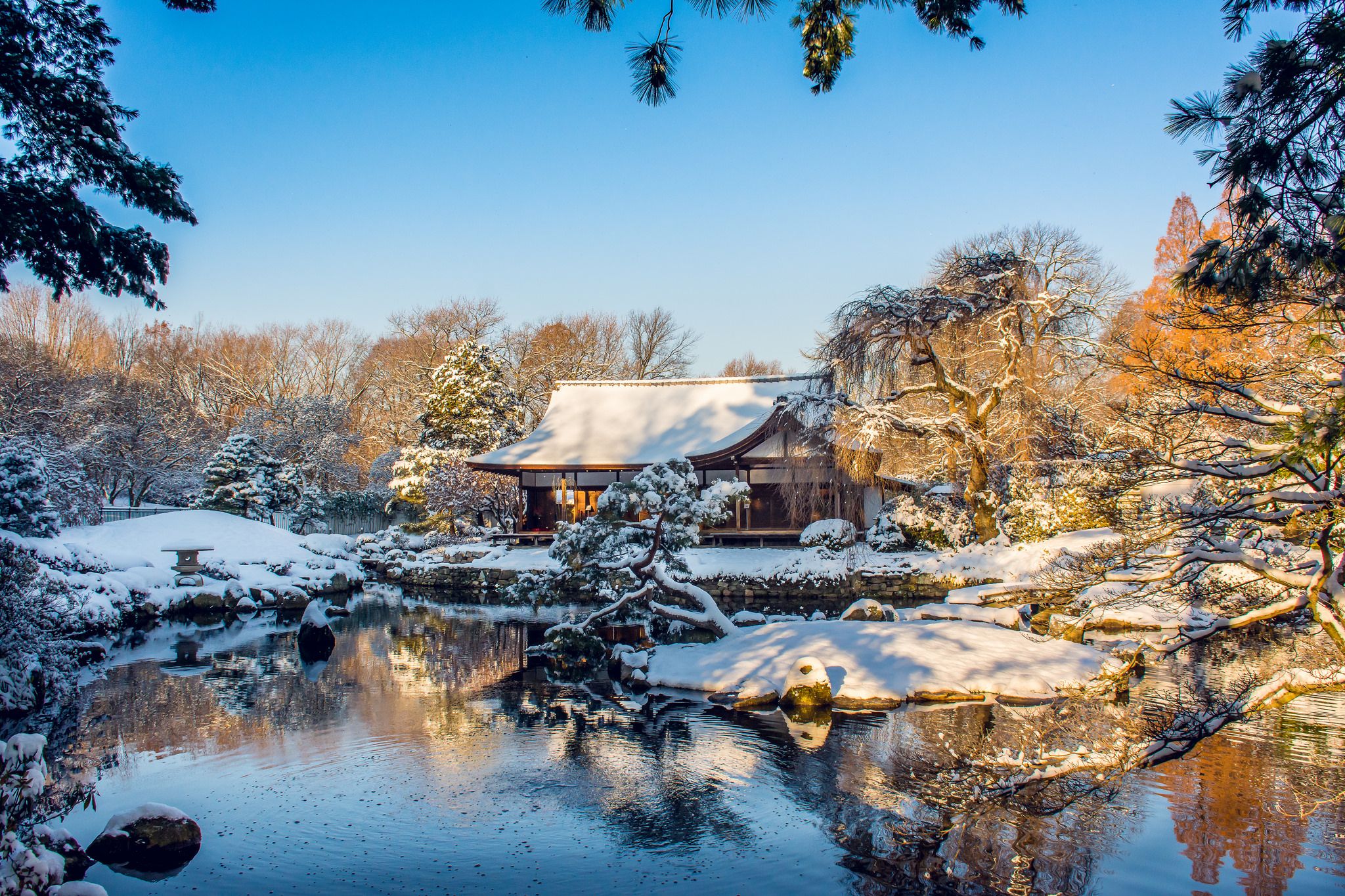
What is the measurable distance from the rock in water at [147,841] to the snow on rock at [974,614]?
35.8 ft

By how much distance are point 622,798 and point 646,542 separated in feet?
19.4

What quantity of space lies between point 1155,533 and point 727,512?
838 cm

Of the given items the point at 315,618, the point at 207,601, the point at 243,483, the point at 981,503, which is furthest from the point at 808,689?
the point at 243,483

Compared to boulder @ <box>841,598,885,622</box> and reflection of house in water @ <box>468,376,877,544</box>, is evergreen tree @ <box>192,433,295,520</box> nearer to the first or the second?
reflection of house in water @ <box>468,376,877,544</box>

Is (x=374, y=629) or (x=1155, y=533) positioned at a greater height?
(x=1155, y=533)

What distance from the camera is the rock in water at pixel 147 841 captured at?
584 centimetres

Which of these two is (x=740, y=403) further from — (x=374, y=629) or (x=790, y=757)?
(x=790, y=757)

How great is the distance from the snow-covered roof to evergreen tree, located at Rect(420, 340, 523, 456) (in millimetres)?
2560

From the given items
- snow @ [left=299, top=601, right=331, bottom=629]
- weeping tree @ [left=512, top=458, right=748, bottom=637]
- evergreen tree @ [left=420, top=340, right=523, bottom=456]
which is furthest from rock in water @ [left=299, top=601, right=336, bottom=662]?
evergreen tree @ [left=420, top=340, right=523, bottom=456]

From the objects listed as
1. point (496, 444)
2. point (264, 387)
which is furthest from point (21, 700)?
point (264, 387)

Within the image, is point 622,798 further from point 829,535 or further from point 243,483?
point 243,483

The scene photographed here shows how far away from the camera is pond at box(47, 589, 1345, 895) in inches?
217

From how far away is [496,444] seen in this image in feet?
99.9

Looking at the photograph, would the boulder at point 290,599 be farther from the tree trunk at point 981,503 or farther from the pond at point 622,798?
the tree trunk at point 981,503
